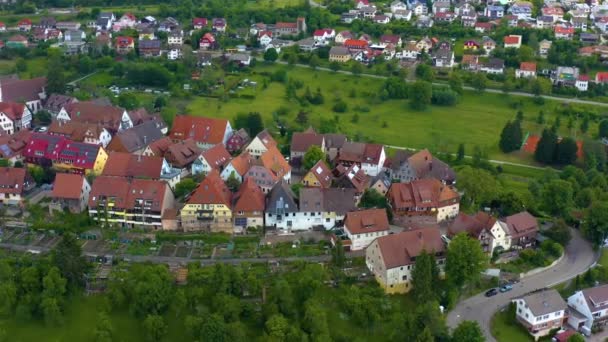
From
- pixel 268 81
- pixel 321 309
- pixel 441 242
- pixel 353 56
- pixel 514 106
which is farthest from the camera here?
pixel 353 56

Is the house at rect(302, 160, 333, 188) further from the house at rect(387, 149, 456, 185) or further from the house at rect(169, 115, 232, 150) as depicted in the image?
the house at rect(169, 115, 232, 150)

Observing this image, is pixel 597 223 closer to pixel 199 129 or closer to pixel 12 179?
pixel 199 129

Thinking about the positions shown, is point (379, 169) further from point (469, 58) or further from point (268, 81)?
point (469, 58)

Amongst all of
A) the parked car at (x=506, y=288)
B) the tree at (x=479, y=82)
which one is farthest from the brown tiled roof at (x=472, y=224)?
the tree at (x=479, y=82)

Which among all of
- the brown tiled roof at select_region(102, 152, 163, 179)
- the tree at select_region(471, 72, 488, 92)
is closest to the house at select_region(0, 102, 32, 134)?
the brown tiled roof at select_region(102, 152, 163, 179)

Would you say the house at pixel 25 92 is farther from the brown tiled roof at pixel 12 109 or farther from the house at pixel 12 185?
the house at pixel 12 185

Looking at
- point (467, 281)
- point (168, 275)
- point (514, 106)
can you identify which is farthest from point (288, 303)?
point (514, 106)
